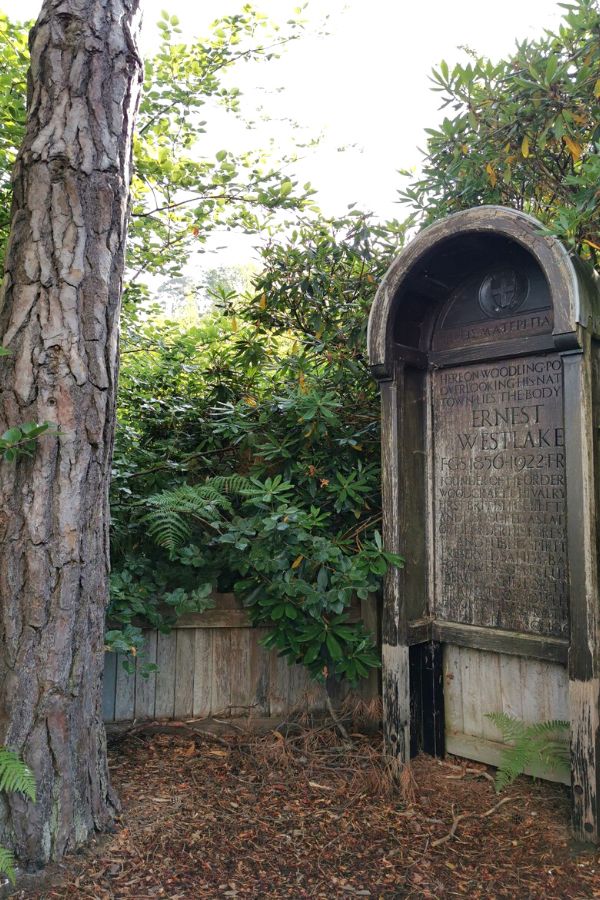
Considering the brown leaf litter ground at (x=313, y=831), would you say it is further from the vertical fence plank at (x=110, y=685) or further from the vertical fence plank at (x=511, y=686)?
the vertical fence plank at (x=511, y=686)

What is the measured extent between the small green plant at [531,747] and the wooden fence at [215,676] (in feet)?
3.00

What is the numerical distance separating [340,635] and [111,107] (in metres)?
2.77

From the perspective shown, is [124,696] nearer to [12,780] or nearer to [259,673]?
[259,673]

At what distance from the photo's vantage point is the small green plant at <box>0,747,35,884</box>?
232 cm

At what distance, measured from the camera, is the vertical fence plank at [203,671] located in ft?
12.9

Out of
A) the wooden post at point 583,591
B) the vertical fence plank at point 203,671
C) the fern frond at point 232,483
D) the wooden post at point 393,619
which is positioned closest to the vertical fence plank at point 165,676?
the vertical fence plank at point 203,671

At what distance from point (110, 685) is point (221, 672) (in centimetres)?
63

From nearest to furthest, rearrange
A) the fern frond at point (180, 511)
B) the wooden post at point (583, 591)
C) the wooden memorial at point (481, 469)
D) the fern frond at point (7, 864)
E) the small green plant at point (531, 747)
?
the fern frond at point (7, 864) → the wooden post at point (583, 591) → the wooden memorial at point (481, 469) → the small green plant at point (531, 747) → the fern frond at point (180, 511)

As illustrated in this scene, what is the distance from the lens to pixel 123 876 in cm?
251

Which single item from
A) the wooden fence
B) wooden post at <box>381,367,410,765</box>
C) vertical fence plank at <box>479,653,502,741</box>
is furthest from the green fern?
vertical fence plank at <box>479,653,502,741</box>

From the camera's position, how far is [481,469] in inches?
142

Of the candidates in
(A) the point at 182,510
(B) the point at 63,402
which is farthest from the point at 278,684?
(B) the point at 63,402

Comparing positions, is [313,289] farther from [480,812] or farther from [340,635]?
[480,812]

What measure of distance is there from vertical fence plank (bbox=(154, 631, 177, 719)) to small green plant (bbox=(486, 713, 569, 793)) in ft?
5.97
